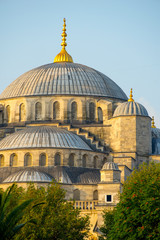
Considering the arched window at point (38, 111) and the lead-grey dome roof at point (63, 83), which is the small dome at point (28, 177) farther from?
the lead-grey dome roof at point (63, 83)

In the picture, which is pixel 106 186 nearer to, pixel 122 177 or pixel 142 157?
pixel 122 177

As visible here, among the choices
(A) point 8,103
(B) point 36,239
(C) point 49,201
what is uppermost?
(A) point 8,103

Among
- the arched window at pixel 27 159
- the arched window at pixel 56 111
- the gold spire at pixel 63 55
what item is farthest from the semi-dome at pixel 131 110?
the gold spire at pixel 63 55

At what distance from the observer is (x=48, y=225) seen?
153ft

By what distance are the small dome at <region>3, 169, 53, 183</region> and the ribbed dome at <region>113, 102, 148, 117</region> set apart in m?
11.7

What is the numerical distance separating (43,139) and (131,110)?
956 centimetres

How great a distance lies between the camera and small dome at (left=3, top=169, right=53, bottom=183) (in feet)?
212

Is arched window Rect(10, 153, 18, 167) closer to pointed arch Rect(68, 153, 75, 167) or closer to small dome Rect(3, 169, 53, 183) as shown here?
small dome Rect(3, 169, 53, 183)

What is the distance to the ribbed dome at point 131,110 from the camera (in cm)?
7321

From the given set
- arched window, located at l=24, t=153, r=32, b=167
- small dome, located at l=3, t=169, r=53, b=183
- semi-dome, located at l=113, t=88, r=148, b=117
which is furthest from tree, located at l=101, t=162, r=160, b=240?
semi-dome, located at l=113, t=88, r=148, b=117

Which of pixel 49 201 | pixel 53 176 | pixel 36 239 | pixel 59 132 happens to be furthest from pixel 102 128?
pixel 36 239

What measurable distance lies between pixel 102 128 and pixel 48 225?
3048 centimetres

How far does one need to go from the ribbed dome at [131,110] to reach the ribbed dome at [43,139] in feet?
16.3

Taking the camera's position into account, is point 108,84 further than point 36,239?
Yes
